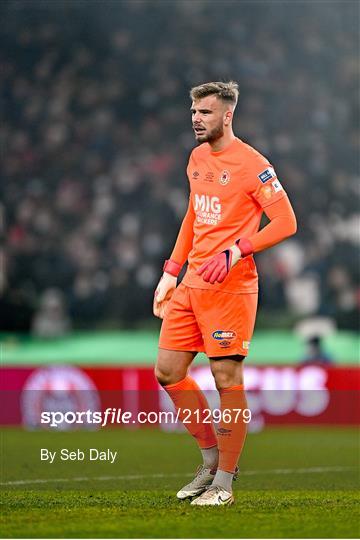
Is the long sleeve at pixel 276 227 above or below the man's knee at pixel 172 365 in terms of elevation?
above

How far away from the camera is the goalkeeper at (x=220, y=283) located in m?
6.00

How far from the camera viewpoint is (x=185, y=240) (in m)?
6.49

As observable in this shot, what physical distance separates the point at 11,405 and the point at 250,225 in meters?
8.91

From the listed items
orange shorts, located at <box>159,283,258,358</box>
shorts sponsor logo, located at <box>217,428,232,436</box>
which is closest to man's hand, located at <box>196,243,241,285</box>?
orange shorts, located at <box>159,283,258,358</box>

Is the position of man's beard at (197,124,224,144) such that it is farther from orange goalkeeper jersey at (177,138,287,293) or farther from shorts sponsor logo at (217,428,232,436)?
shorts sponsor logo at (217,428,232,436)

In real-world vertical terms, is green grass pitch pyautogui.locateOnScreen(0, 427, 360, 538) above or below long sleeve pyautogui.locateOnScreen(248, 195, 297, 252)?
below

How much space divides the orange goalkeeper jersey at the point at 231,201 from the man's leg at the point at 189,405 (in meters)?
0.40

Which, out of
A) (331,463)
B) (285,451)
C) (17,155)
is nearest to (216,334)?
(331,463)

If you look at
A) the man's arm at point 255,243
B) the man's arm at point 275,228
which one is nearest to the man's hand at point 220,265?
the man's arm at point 255,243

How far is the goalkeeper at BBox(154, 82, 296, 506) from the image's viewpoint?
6.00 m

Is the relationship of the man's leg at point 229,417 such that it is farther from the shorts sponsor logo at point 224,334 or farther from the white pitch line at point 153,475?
the white pitch line at point 153,475

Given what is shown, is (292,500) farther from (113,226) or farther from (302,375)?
(113,226)

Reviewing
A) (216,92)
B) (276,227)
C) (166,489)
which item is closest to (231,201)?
(276,227)

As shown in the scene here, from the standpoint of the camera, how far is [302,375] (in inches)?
599
